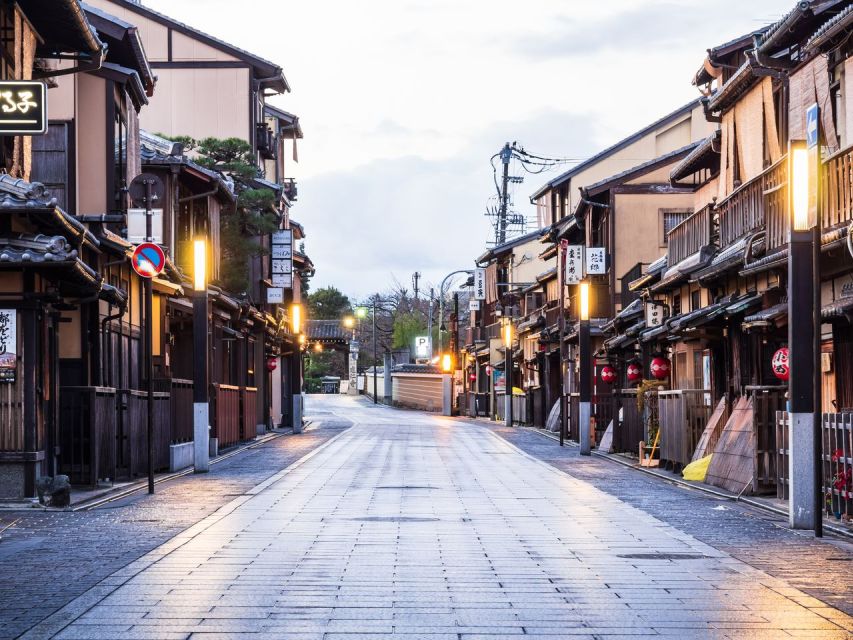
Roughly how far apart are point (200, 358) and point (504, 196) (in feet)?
181

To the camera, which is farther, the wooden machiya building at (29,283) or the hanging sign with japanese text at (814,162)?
the wooden machiya building at (29,283)

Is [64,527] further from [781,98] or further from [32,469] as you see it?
[781,98]

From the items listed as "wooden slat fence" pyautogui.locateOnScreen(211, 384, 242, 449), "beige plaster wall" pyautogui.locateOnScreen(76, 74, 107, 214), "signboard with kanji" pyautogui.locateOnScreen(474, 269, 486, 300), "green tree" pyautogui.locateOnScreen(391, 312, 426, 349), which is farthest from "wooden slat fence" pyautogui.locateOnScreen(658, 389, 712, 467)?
"green tree" pyautogui.locateOnScreen(391, 312, 426, 349)

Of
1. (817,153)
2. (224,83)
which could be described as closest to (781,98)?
(817,153)

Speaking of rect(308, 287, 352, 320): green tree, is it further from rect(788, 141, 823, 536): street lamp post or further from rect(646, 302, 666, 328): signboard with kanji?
rect(788, 141, 823, 536): street lamp post

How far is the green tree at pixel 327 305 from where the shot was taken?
11662 centimetres

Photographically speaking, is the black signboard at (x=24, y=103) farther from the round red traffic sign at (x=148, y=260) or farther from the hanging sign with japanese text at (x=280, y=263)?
the hanging sign with japanese text at (x=280, y=263)

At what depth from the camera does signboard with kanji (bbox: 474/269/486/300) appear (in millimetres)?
85875

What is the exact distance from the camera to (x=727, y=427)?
23.3 m

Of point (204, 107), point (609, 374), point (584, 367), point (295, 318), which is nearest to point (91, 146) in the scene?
point (584, 367)

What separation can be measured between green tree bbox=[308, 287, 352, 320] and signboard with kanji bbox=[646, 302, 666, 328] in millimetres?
81698

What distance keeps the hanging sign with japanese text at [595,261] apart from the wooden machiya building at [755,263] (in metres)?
13.8

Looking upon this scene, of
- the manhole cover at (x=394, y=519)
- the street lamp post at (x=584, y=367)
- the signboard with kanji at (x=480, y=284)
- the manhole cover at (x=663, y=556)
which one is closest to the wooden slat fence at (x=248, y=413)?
the street lamp post at (x=584, y=367)

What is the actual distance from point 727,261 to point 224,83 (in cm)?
3072
